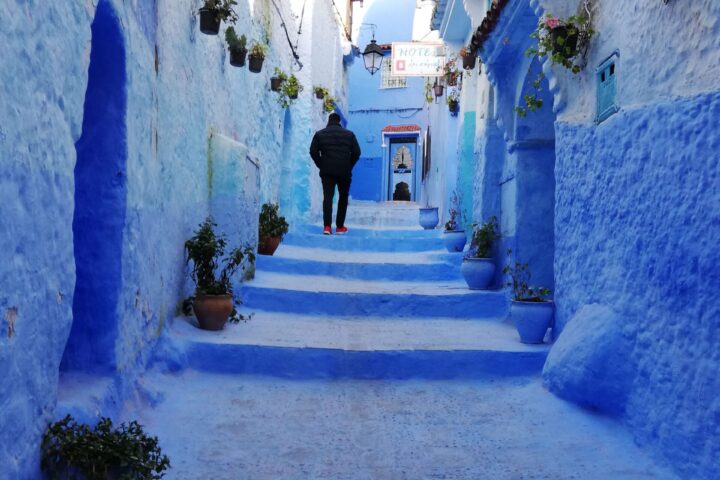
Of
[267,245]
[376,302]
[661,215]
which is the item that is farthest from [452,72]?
[661,215]

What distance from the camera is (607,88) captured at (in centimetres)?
452

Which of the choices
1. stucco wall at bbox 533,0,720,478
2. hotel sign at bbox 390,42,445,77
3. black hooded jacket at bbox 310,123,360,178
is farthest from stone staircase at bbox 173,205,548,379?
hotel sign at bbox 390,42,445,77

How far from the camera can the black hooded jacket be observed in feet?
32.7

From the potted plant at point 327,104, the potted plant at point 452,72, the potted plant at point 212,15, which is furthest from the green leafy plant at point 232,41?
the potted plant at point 327,104

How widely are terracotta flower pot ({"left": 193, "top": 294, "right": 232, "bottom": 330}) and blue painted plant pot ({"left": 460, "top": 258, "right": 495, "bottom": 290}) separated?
2.96 metres

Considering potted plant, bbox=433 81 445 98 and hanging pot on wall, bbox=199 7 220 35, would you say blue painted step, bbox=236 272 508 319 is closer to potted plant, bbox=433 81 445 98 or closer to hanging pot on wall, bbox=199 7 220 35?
hanging pot on wall, bbox=199 7 220 35

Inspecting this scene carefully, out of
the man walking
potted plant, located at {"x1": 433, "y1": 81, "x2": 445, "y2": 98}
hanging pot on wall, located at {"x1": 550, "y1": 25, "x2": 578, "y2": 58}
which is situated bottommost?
the man walking

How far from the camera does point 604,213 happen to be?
14.7 feet

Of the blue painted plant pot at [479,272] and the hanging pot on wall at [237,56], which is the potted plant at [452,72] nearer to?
the blue painted plant pot at [479,272]

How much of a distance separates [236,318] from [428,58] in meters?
7.33

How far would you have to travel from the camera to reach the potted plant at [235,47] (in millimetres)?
6637

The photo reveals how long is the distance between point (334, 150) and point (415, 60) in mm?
2825

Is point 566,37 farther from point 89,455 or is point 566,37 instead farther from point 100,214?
point 89,455

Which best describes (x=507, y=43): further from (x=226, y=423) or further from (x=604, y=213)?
(x=226, y=423)
